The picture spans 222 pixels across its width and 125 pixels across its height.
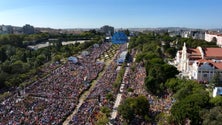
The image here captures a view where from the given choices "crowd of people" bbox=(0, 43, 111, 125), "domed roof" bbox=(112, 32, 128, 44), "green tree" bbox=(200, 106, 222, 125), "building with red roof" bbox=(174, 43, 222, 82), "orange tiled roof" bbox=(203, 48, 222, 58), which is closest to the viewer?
"green tree" bbox=(200, 106, 222, 125)

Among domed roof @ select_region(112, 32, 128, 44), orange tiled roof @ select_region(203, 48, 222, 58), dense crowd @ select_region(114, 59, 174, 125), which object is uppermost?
orange tiled roof @ select_region(203, 48, 222, 58)

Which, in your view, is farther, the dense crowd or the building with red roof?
the building with red roof

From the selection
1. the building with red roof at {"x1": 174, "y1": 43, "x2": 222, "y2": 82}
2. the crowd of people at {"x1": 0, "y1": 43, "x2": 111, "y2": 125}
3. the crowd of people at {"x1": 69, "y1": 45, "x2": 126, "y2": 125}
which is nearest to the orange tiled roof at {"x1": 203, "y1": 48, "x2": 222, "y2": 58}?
the building with red roof at {"x1": 174, "y1": 43, "x2": 222, "y2": 82}

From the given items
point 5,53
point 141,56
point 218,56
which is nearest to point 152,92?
point 218,56

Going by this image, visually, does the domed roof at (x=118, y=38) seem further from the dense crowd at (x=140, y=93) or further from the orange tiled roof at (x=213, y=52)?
the orange tiled roof at (x=213, y=52)

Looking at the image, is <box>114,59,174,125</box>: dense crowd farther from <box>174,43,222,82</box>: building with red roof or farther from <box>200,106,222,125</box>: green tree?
<box>174,43,222,82</box>: building with red roof

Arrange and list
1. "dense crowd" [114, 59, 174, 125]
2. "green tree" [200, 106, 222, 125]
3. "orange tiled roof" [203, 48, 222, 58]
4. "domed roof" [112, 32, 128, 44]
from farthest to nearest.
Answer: "domed roof" [112, 32, 128, 44] → "orange tiled roof" [203, 48, 222, 58] → "dense crowd" [114, 59, 174, 125] → "green tree" [200, 106, 222, 125]

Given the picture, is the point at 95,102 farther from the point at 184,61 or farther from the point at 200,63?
the point at 184,61
